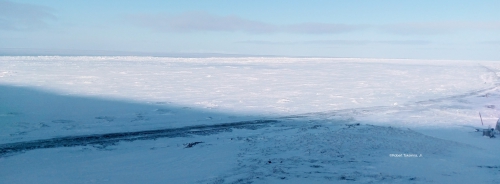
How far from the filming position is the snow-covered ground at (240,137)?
5.57 m

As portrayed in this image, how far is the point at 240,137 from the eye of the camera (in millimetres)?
7805

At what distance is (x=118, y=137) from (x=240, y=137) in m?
2.33

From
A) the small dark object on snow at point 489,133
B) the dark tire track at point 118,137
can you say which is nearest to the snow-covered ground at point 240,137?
the dark tire track at point 118,137

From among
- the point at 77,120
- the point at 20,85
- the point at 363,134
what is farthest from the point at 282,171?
the point at 20,85

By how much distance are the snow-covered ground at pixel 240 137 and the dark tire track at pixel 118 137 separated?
19 mm

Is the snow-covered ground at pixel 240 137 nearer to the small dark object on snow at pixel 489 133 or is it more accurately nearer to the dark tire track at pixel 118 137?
the dark tire track at pixel 118 137

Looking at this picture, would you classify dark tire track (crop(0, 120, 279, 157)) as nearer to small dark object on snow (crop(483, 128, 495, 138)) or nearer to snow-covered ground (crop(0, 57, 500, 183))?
snow-covered ground (crop(0, 57, 500, 183))

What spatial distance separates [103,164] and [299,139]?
332 cm

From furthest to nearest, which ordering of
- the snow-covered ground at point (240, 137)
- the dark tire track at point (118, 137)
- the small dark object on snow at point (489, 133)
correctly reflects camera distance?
the small dark object on snow at point (489, 133) < the dark tire track at point (118, 137) < the snow-covered ground at point (240, 137)

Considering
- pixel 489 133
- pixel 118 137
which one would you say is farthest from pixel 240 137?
pixel 489 133

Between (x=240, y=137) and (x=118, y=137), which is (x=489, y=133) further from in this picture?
(x=118, y=137)

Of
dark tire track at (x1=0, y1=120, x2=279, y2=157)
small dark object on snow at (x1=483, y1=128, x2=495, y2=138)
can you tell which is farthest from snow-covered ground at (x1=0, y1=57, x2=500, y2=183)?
small dark object on snow at (x1=483, y1=128, x2=495, y2=138)

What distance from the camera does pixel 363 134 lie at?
295 inches

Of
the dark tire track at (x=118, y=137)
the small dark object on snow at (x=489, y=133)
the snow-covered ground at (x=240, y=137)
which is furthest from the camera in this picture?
the small dark object on snow at (x=489, y=133)
